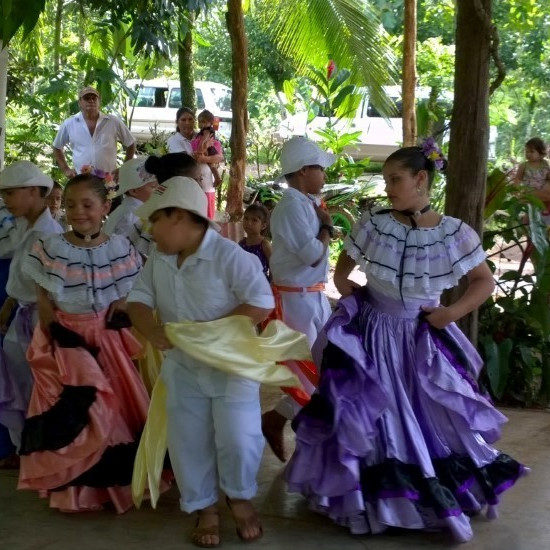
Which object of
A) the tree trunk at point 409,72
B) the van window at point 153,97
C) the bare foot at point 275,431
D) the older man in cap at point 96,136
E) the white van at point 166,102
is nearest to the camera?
the bare foot at point 275,431

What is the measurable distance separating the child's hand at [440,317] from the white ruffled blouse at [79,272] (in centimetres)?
149

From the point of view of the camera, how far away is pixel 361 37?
11422mm

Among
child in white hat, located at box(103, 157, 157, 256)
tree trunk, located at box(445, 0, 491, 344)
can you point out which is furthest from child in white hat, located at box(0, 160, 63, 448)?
tree trunk, located at box(445, 0, 491, 344)

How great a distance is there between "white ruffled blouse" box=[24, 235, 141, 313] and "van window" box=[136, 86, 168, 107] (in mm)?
18985

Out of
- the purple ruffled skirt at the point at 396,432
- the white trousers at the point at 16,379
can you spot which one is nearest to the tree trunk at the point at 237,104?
the white trousers at the point at 16,379

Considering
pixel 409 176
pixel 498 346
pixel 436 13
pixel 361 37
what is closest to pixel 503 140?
pixel 436 13

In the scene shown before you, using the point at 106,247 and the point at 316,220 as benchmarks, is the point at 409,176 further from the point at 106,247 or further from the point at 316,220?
the point at 106,247

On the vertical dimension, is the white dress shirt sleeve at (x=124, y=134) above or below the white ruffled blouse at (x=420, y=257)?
above

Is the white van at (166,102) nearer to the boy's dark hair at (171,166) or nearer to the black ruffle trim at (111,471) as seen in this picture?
the boy's dark hair at (171,166)

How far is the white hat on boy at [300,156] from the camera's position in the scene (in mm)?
5375

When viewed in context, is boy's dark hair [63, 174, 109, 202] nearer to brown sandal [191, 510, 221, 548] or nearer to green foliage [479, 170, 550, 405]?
brown sandal [191, 510, 221, 548]

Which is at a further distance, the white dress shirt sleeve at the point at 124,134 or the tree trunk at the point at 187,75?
the tree trunk at the point at 187,75

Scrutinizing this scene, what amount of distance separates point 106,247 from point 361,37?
24.2ft

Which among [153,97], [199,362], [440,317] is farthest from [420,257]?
[153,97]
